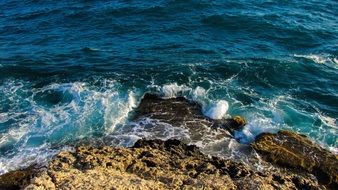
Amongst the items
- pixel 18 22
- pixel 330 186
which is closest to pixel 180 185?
pixel 330 186

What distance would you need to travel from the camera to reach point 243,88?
30.8 meters

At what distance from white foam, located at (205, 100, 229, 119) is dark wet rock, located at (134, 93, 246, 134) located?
0.35m

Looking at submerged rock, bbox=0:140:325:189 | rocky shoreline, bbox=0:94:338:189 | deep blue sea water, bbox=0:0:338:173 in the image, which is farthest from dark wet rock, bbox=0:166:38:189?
deep blue sea water, bbox=0:0:338:173

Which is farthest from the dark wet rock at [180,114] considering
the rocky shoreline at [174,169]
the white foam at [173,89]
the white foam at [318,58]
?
the white foam at [318,58]

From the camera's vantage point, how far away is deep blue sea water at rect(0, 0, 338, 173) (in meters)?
26.5

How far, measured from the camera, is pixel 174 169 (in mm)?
18094

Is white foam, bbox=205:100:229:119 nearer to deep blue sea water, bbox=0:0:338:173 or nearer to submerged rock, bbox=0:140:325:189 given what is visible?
deep blue sea water, bbox=0:0:338:173

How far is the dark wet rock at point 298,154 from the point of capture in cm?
2208

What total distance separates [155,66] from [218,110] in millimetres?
7438

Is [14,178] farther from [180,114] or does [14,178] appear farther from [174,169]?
[180,114]

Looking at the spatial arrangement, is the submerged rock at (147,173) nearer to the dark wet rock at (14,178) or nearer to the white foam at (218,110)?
the dark wet rock at (14,178)

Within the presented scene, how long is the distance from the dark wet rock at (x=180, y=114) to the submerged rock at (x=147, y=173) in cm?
621

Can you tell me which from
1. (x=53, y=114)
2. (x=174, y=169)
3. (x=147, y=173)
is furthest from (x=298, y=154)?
(x=53, y=114)

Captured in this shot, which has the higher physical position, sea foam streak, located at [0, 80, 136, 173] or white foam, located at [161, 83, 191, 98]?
white foam, located at [161, 83, 191, 98]
